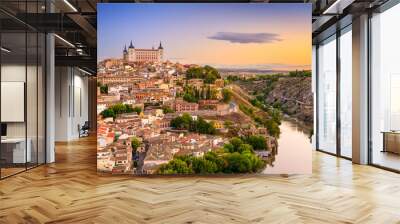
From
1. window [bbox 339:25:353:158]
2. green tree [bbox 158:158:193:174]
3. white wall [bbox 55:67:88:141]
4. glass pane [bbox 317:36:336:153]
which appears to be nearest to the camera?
green tree [bbox 158:158:193:174]

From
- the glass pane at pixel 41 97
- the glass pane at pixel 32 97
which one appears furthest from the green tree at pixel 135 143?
the glass pane at pixel 41 97

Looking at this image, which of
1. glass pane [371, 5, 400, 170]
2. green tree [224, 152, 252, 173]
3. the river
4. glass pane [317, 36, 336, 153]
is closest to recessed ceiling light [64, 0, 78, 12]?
green tree [224, 152, 252, 173]

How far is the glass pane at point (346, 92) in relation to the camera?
9.18 metres

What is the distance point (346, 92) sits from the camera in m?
9.50

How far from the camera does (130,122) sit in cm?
695

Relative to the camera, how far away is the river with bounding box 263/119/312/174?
274 inches

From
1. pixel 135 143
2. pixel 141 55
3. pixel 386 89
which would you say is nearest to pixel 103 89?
pixel 141 55

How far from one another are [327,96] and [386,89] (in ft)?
10.3

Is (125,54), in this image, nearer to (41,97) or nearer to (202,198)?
(41,97)

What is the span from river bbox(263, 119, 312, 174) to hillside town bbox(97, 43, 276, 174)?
0.24m

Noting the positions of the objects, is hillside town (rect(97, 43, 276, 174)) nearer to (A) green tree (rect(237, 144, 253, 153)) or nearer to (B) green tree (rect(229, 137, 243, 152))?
(B) green tree (rect(229, 137, 243, 152))

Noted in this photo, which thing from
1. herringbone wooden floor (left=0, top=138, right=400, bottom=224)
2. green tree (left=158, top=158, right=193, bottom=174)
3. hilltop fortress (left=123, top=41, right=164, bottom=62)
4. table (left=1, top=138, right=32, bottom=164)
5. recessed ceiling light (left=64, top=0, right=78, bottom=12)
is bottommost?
herringbone wooden floor (left=0, top=138, right=400, bottom=224)

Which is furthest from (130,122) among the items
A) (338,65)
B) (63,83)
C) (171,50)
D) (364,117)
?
(63,83)

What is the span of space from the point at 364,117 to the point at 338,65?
204 cm
